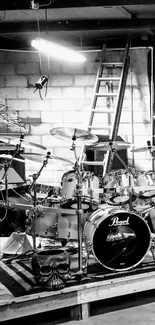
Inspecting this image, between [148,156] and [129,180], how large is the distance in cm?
192

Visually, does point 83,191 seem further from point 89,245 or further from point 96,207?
point 89,245

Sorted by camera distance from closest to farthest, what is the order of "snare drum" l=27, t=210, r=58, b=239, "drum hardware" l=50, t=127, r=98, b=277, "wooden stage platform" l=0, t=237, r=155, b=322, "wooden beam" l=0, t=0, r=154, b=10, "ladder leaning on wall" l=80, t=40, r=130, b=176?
"wooden stage platform" l=0, t=237, r=155, b=322, "drum hardware" l=50, t=127, r=98, b=277, "wooden beam" l=0, t=0, r=154, b=10, "snare drum" l=27, t=210, r=58, b=239, "ladder leaning on wall" l=80, t=40, r=130, b=176

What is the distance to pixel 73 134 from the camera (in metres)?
3.99

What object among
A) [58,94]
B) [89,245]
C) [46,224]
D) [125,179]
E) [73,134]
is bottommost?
[89,245]

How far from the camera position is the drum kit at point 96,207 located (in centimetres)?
400

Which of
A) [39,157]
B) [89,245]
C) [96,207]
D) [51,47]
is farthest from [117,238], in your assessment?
[51,47]

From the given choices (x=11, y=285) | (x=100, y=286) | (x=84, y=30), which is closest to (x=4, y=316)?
(x=11, y=285)

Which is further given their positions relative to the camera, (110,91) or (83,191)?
(110,91)

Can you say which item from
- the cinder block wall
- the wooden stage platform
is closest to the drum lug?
the wooden stage platform

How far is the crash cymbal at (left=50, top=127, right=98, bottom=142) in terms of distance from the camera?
390 centimetres

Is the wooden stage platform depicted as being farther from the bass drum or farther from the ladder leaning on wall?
→ the ladder leaning on wall

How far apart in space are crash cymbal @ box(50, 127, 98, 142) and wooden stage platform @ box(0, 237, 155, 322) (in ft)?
4.55

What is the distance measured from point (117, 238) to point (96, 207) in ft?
1.69

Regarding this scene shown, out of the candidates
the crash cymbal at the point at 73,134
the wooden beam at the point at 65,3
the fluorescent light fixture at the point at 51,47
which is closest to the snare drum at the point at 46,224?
the crash cymbal at the point at 73,134
